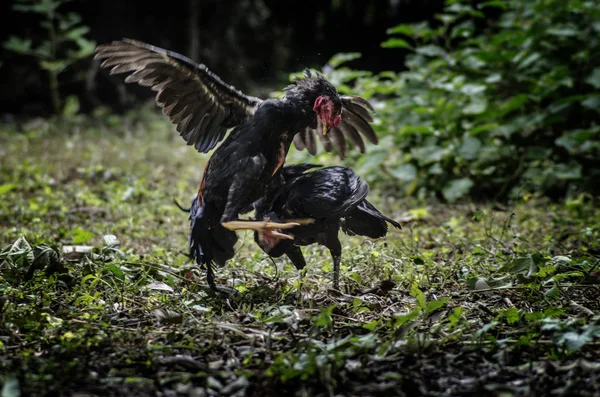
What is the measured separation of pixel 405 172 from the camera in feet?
19.6

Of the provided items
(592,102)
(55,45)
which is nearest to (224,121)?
(592,102)

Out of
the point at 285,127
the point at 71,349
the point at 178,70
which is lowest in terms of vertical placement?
the point at 71,349

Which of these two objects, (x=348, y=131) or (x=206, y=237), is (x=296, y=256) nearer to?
(x=206, y=237)

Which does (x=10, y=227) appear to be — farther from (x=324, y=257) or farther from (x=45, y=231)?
(x=324, y=257)

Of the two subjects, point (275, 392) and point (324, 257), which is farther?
point (324, 257)

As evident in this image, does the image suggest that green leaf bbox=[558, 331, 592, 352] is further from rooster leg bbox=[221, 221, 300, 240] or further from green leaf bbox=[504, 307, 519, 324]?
rooster leg bbox=[221, 221, 300, 240]

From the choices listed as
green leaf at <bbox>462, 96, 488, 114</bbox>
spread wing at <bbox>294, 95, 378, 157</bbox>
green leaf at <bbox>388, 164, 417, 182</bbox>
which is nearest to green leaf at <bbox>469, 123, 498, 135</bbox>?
green leaf at <bbox>462, 96, 488, 114</bbox>

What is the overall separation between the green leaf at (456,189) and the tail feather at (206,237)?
309 cm

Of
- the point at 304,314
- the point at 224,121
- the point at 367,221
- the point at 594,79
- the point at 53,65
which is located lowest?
the point at 304,314

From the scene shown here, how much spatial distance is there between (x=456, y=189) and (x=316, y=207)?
3003 mm

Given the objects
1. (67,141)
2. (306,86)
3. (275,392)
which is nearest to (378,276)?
(306,86)

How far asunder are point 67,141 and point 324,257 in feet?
18.7

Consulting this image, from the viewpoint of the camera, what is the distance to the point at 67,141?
8398 millimetres

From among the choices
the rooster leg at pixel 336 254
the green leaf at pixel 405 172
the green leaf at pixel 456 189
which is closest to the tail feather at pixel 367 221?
the rooster leg at pixel 336 254
